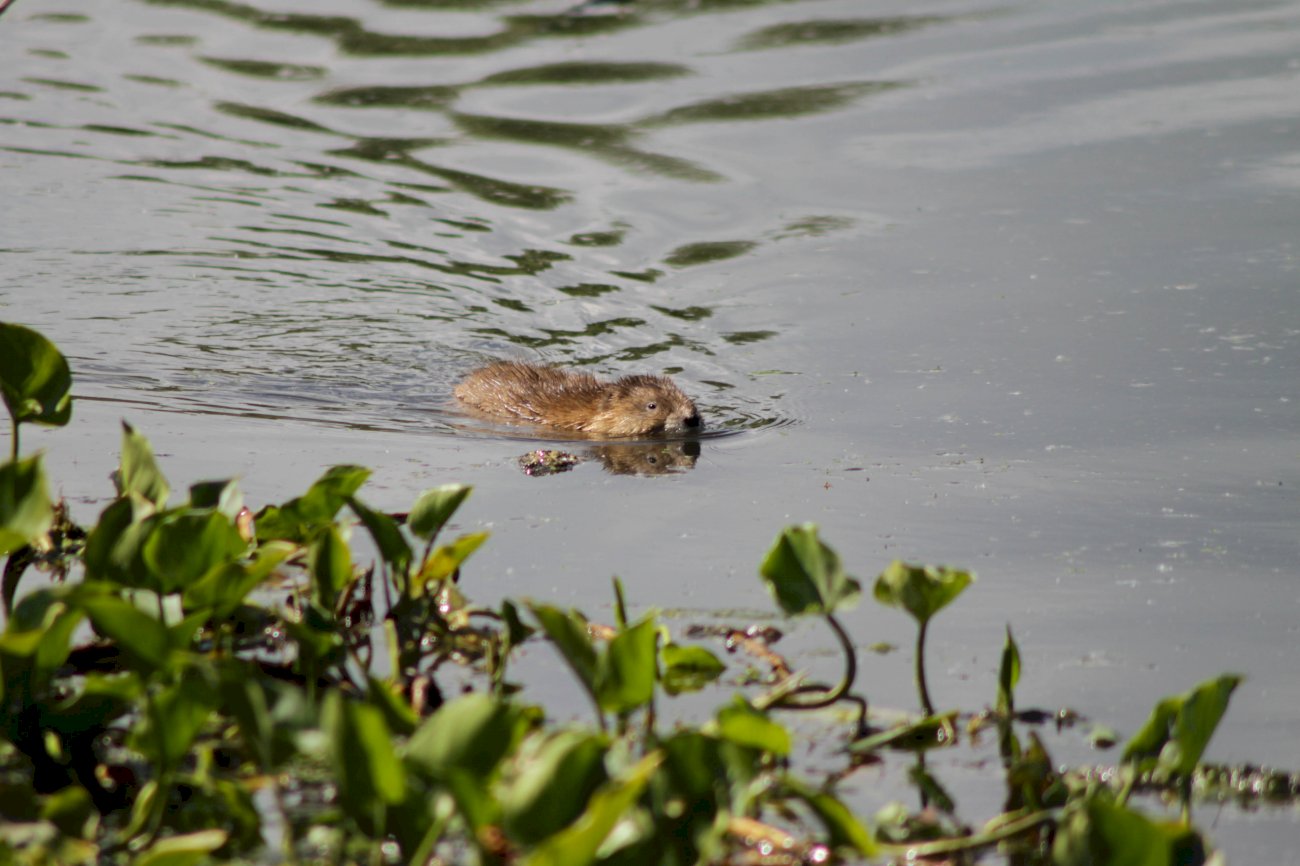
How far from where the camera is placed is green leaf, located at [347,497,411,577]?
161 inches

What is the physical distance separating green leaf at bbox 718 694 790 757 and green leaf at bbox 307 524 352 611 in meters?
1.22

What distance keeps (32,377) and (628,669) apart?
1955 millimetres

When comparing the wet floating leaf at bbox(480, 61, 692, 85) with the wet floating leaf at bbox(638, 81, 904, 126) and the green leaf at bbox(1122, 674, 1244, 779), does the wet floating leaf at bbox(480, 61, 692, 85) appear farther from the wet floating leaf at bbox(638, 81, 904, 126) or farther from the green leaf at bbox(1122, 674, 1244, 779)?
the green leaf at bbox(1122, 674, 1244, 779)

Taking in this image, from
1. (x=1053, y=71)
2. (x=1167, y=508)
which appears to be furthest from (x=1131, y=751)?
(x=1053, y=71)

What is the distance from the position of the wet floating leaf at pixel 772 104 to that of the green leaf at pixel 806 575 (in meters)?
9.21

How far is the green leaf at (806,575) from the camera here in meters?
3.73

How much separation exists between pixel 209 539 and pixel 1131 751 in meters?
2.16

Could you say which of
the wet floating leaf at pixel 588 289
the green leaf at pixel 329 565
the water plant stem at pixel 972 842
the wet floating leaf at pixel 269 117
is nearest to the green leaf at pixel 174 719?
the green leaf at pixel 329 565

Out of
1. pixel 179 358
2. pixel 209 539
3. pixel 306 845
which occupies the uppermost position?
pixel 209 539

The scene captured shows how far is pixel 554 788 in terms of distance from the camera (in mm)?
2838

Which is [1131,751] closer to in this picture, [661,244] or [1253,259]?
[1253,259]

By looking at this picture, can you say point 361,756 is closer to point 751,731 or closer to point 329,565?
point 751,731

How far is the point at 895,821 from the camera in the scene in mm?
3439

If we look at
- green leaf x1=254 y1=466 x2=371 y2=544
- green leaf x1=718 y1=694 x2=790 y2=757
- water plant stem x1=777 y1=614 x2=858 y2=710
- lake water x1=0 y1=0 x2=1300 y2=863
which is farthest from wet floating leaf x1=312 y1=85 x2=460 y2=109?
green leaf x1=718 y1=694 x2=790 y2=757
